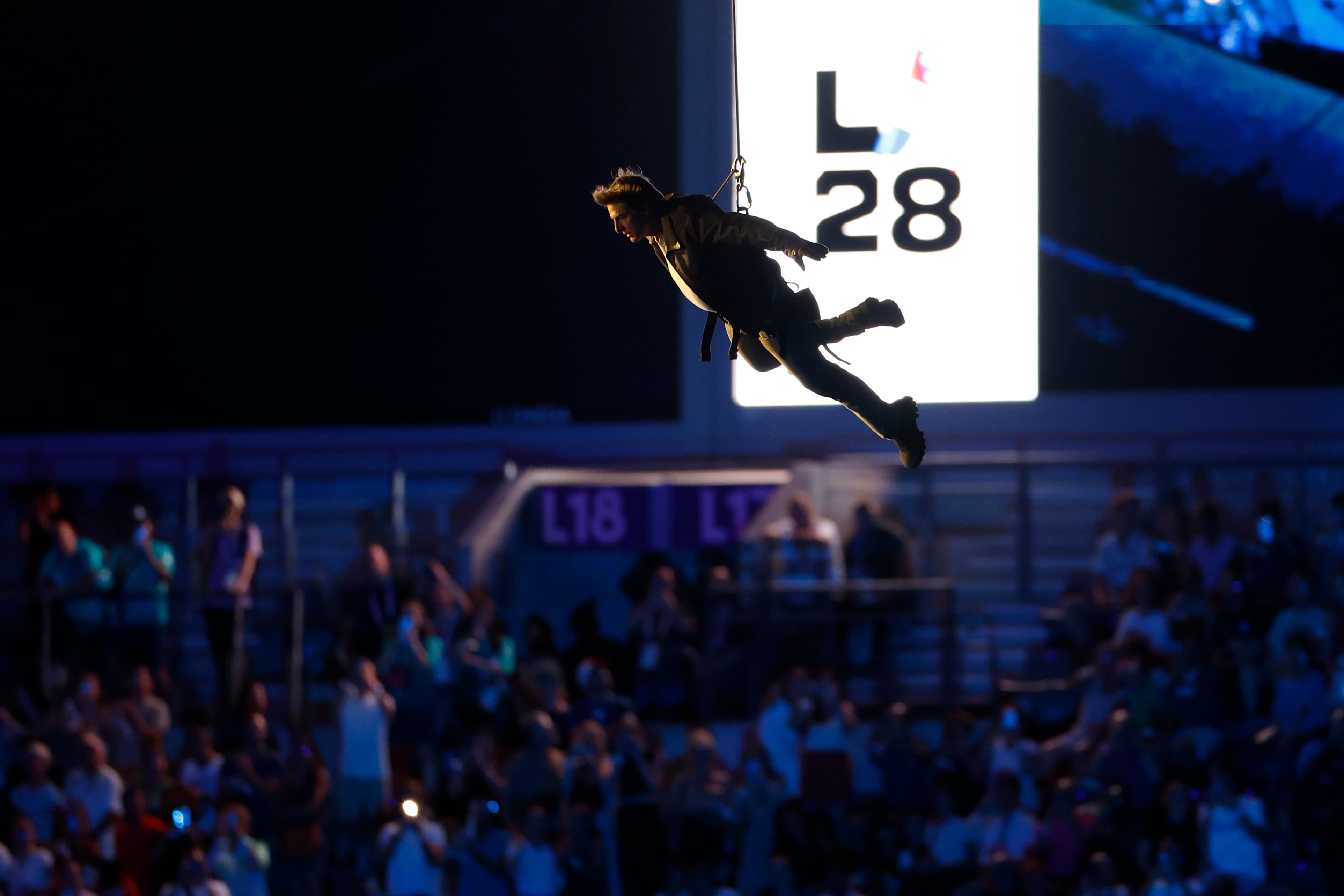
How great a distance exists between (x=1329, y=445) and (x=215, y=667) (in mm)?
7149

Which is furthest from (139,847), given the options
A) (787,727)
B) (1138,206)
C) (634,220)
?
(1138,206)

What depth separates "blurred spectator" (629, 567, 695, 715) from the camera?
927 centimetres

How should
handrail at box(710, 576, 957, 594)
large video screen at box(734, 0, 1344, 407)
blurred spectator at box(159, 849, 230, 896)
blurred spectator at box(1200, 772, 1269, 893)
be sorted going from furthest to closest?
1. large video screen at box(734, 0, 1344, 407)
2. handrail at box(710, 576, 957, 594)
3. blurred spectator at box(159, 849, 230, 896)
4. blurred spectator at box(1200, 772, 1269, 893)

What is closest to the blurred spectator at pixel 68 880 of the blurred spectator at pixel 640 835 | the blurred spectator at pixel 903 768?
the blurred spectator at pixel 640 835

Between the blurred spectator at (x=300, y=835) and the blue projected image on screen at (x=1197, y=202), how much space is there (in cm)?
584

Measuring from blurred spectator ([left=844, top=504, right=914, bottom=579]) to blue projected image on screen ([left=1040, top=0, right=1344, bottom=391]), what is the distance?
2.90 m

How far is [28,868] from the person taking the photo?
8.44 metres

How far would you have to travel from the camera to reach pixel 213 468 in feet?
38.9

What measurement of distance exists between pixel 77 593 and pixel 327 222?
11.9 ft

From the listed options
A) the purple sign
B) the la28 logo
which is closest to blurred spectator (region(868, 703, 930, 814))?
the purple sign

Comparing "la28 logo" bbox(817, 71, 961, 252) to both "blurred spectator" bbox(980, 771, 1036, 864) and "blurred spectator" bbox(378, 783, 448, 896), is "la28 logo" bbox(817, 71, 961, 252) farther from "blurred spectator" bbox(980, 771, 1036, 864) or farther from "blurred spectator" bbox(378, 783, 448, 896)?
"blurred spectator" bbox(378, 783, 448, 896)

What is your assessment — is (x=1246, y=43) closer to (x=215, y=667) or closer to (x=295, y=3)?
(x=295, y=3)

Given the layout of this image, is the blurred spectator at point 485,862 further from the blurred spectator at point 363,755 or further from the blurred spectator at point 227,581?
the blurred spectator at point 227,581

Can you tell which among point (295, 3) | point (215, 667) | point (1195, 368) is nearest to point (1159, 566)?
point (1195, 368)
